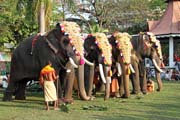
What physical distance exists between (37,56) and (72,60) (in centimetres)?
126

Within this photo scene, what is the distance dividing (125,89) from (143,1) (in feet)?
96.8

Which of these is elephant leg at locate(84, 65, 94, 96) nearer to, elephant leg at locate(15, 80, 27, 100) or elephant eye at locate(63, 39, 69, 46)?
elephant leg at locate(15, 80, 27, 100)

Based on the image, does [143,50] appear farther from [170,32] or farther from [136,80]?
[170,32]

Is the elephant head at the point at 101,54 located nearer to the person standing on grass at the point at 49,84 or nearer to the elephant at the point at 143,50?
the elephant at the point at 143,50

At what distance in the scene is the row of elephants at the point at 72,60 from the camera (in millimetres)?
11328

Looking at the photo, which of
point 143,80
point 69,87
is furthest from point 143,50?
point 69,87

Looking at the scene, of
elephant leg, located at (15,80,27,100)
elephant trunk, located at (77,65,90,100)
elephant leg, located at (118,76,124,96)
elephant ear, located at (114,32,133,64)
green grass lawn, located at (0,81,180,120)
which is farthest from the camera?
elephant leg, located at (118,76,124,96)

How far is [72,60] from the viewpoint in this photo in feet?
36.6

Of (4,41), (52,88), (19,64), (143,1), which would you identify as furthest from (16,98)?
(143,1)

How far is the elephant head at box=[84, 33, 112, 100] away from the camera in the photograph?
1271cm

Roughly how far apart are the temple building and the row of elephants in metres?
14.4

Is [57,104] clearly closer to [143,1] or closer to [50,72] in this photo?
[50,72]

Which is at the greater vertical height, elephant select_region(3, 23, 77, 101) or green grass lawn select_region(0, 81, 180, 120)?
elephant select_region(3, 23, 77, 101)

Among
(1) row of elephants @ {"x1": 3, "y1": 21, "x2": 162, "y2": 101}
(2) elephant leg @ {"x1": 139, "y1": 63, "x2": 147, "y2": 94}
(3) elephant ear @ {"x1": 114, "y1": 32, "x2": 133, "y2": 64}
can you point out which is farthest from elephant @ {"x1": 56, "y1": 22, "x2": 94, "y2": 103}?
(2) elephant leg @ {"x1": 139, "y1": 63, "x2": 147, "y2": 94}
